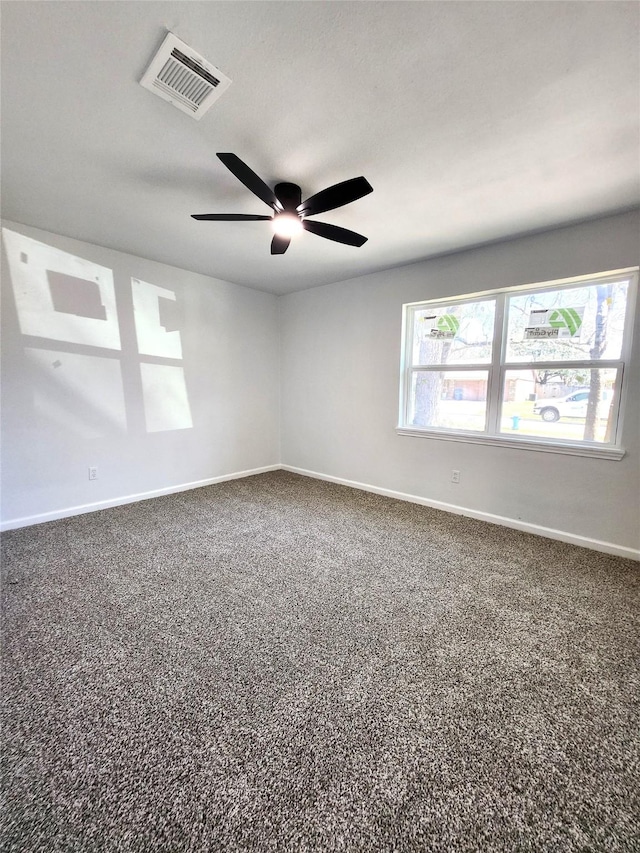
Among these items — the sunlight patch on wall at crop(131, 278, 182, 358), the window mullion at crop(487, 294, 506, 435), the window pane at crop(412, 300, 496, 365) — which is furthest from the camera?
the sunlight patch on wall at crop(131, 278, 182, 358)

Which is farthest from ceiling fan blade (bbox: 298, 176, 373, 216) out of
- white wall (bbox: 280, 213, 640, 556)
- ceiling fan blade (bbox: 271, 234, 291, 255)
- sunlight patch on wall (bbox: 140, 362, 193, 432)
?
sunlight patch on wall (bbox: 140, 362, 193, 432)

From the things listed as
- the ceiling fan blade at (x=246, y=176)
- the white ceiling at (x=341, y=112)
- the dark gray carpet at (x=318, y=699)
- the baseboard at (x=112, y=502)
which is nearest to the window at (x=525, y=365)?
the white ceiling at (x=341, y=112)

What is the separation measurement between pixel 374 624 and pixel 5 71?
10.0 feet

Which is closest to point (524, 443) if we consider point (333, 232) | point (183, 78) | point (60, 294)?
point (333, 232)

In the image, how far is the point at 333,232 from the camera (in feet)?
7.12

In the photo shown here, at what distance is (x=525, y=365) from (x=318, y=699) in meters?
2.90

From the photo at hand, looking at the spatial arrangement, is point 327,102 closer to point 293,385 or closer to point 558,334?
point 558,334

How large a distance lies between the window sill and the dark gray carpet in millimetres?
803

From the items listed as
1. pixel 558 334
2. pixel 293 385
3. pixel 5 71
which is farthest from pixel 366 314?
pixel 5 71

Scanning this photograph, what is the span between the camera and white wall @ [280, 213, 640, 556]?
2.50m

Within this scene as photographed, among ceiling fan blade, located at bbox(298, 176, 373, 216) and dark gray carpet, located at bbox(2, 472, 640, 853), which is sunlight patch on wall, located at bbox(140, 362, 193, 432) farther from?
ceiling fan blade, located at bbox(298, 176, 373, 216)

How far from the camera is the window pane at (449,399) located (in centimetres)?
318

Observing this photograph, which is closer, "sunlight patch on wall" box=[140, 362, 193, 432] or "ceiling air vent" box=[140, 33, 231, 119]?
"ceiling air vent" box=[140, 33, 231, 119]

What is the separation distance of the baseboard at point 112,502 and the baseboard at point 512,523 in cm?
147
